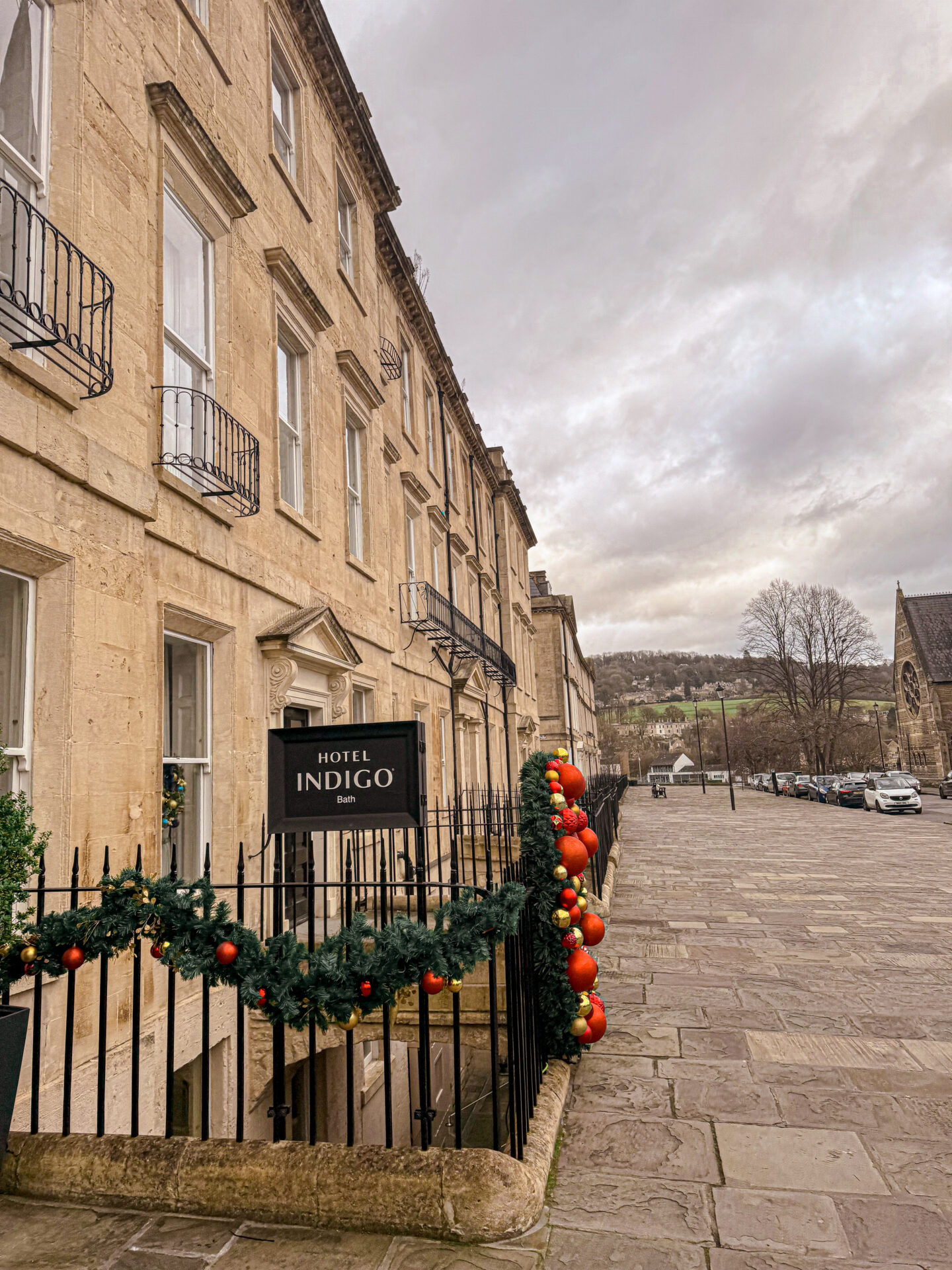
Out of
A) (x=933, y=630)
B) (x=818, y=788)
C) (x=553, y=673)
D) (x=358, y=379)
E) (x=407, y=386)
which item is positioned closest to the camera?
(x=358, y=379)

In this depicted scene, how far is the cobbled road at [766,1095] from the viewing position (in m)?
2.98

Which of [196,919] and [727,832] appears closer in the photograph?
[196,919]

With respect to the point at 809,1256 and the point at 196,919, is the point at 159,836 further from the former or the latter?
the point at 809,1256

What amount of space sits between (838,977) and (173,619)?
655 centimetres

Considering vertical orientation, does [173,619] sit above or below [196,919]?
above

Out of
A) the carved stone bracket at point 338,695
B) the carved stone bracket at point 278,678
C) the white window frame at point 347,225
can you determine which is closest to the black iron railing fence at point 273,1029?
A: the carved stone bracket at point 278,678

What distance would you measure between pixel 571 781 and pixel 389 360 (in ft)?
30.8

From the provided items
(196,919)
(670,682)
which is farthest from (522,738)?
(670,682)

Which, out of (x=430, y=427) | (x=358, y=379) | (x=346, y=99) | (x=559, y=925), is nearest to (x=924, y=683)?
(x=430, y=427)

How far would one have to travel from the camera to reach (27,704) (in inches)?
175

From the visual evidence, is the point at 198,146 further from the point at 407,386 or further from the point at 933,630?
the point at 933,630

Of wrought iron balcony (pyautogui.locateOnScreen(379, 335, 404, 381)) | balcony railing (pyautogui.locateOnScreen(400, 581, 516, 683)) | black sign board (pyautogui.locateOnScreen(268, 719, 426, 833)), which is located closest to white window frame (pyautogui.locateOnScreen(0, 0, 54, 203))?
black sign board (pyautogui.locateOnScreen(268, 719, 426, 833))

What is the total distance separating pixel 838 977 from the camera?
6980mm

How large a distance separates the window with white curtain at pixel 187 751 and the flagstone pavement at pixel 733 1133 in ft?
10.2
